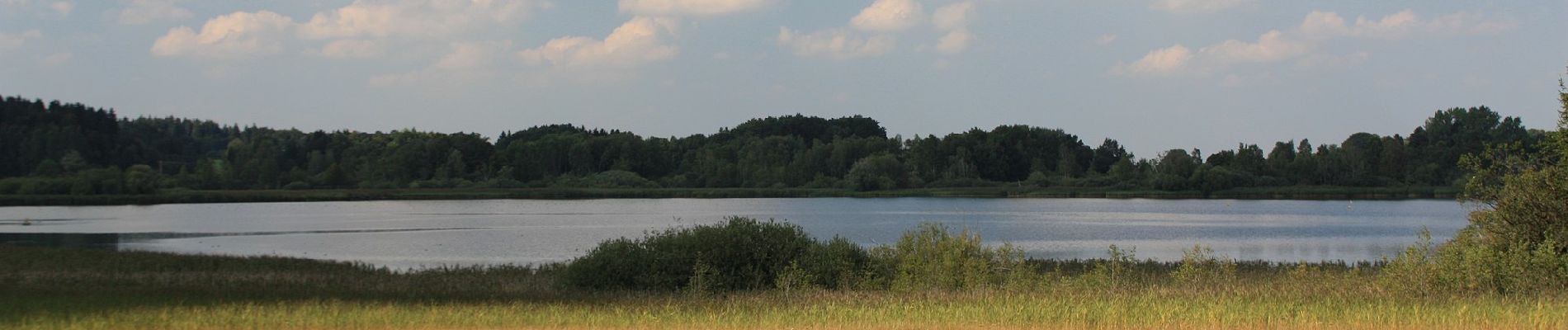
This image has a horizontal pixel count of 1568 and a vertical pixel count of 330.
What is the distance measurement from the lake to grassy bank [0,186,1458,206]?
870 inches

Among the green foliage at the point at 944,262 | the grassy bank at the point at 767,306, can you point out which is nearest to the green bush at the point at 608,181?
the grassy bank at the point at 767,306

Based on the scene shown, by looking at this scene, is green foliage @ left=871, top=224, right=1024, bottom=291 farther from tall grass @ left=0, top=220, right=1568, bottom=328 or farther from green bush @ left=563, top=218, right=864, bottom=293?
green bush @ left=563, top=218, right=864, bottom=293

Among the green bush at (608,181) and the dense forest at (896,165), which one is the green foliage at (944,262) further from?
the green bush at (608,181)

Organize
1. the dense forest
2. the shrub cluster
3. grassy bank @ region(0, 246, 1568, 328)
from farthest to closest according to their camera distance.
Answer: the dense forest
the shrub cluster
grassy bank @ region(0, 246, 1568, 328)

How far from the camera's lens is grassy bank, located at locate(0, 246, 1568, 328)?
16.3 m

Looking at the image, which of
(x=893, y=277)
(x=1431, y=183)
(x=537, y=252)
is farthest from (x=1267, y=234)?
(x=1431, y=183)

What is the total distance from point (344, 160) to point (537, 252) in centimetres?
16022

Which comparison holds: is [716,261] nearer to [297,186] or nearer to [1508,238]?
[1508,238]

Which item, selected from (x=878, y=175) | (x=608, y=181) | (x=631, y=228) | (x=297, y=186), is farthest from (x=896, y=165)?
(x=631, y=228)

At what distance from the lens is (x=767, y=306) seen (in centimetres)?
1939

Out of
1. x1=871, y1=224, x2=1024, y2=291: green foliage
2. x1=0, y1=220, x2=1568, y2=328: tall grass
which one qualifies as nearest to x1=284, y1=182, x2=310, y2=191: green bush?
x1=0, y1=220, x2=1568, y2=328: tall grass

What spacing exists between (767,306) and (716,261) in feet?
26.3

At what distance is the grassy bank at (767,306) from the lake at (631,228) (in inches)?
533

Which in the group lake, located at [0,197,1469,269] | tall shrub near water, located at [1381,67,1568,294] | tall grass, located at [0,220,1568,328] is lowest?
lake, located at [0,197,1469,269]
